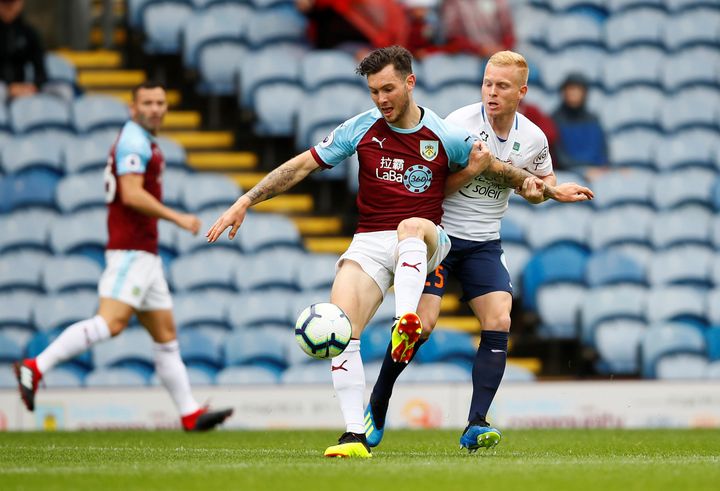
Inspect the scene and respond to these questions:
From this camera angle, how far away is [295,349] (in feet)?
39.9

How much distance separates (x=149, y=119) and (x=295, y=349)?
3.33 metres

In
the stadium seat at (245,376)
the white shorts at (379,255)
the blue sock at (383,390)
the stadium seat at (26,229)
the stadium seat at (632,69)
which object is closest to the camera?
the white shorts at (379,255)

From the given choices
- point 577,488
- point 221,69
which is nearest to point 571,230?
point 221,69

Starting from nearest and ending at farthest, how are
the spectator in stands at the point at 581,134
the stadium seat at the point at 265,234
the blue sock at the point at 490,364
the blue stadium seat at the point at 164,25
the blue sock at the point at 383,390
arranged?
the blue sock at the point at 490,364 → the blue sock at the point at 383,390 → the stadium seat at the point at 265,234 → the spectator in stands at the point at 581,134 → the blue stadium seat at the point at 164,25

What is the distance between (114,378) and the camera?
11.7m

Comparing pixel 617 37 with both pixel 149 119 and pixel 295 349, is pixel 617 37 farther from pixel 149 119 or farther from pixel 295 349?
pixel 149 119

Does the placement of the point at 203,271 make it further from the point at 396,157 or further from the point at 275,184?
the point at 396,157

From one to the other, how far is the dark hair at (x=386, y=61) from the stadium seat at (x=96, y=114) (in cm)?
793

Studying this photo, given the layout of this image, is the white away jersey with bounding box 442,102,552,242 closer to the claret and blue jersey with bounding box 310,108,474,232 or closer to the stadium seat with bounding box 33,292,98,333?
the claret and blue jersey with bounding box 310,108,474,232

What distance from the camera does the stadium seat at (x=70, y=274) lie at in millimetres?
12672

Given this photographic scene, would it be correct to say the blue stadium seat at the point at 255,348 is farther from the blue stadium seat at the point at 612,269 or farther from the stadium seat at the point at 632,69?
the stadium seat at the point at 632,69

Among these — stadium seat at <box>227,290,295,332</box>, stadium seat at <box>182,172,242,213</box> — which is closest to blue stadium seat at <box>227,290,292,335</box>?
stadium seat at <box>227,290,295,332</box>

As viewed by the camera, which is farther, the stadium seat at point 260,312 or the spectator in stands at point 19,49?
the spectator in stands at point 19,49

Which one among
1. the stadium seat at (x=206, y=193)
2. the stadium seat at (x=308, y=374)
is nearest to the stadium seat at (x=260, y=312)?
the stadium seat at (x=308, y=374)
